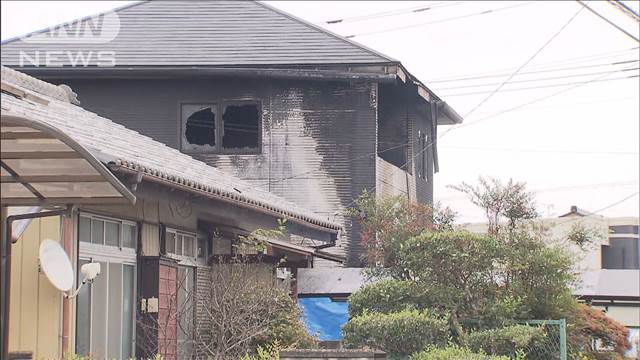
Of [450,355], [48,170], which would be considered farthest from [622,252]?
[48,170]

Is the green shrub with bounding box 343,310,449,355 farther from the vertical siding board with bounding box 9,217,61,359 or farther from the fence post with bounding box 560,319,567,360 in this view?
the vertical siding board with bounding box 9,217,61,359

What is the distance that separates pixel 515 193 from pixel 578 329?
9.66 ft

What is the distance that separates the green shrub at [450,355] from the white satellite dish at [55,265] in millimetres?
5399

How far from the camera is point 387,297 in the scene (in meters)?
16.2

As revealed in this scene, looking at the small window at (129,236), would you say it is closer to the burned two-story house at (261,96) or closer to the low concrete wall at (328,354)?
the low concrete wall at (328,354)

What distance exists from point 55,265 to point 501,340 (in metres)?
7.37

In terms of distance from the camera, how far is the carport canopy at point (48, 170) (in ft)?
27.1

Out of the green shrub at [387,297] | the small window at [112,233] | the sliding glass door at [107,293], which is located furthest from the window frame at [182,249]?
the green shrub at [387,297]

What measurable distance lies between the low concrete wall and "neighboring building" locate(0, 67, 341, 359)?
6.08 ft

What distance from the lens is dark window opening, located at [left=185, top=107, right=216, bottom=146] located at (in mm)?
27141

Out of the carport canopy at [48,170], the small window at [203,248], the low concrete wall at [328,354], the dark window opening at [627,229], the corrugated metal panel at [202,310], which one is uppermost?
the dark window opening at [627,229]

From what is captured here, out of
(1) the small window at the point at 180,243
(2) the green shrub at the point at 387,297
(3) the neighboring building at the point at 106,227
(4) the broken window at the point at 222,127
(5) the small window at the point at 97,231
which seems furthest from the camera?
(4) the broken window at the point at 222,127

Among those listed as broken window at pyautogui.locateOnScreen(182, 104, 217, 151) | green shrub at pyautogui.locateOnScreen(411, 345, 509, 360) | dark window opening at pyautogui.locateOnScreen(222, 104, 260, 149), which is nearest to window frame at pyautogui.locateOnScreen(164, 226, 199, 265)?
green shrub at pyautogui.locateOnScreen(411, 345, 509, 360)

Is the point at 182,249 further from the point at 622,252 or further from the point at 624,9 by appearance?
the point at 622,252
